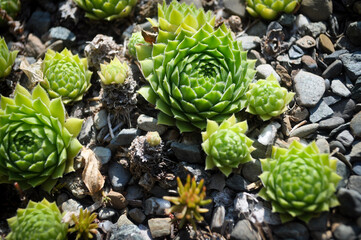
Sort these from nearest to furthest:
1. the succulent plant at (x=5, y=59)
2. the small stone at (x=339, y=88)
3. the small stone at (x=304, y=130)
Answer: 1. the small stone at (x=304, y=130)
2. the small stone at (x=339, y=88)
3. the succulent plant at (x=5, y=59)

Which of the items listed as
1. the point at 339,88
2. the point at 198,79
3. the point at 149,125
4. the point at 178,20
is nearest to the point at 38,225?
the point at 149,125

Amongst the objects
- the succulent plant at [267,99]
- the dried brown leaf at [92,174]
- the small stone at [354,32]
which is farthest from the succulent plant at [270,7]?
the dried brown leaf at [92,174]

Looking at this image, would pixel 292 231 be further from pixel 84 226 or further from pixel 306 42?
pixel 306 42

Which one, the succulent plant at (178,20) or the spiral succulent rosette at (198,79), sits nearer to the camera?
the spiral succulent rosette at (198,79)

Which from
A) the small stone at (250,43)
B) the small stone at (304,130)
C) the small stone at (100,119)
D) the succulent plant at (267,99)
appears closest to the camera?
the succulent plant at (267,99)

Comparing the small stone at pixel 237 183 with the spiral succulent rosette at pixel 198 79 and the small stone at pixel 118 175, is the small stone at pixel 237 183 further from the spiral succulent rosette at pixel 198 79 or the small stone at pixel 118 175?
the small stone at pixel 118 175

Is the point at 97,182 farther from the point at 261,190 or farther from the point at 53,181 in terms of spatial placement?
→ the point at 261,190

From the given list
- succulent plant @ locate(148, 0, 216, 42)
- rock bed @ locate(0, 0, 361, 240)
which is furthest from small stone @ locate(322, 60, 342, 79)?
succulent plant @ locate(148, 0, 216, 42)

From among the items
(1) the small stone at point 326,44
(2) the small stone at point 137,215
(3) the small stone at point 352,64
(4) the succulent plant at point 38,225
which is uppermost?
(1) the small stone at point 326,44
